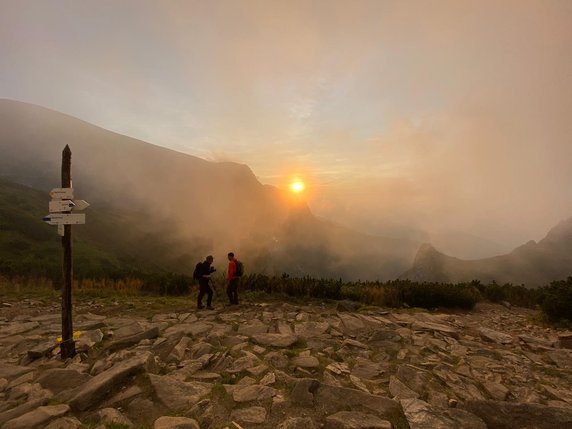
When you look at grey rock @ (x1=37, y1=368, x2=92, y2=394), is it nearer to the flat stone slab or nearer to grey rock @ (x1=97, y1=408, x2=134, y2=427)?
grey rock @ (x1=97, y1=408, x2=134, y2=427)

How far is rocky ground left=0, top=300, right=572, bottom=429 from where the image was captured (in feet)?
13.8

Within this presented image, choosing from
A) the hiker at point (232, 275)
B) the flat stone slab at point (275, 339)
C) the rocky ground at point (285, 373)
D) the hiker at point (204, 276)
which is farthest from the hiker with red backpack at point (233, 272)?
the flat stone slab at point (275, 339)

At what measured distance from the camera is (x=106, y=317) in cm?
988

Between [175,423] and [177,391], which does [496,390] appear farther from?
[177,391]

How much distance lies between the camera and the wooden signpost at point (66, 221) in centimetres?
621

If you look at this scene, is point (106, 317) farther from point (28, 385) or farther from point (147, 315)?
point (28, 385)

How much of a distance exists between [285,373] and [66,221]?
5316mm

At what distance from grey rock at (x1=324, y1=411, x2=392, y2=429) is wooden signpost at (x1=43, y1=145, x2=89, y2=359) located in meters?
5.72

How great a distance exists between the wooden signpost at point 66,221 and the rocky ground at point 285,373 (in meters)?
0.46

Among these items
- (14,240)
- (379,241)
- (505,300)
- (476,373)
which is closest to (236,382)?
(476,373)

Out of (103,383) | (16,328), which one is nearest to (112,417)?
(103,383)

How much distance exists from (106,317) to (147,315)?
4.09 ft

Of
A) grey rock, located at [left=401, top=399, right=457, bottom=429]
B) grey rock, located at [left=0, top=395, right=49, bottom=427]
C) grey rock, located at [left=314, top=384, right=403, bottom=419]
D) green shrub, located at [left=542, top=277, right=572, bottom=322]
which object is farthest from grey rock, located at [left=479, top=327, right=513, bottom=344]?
grey rock, located at [left=0, top=395, right=49, bottom=427]

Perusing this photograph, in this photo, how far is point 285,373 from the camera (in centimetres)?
554
